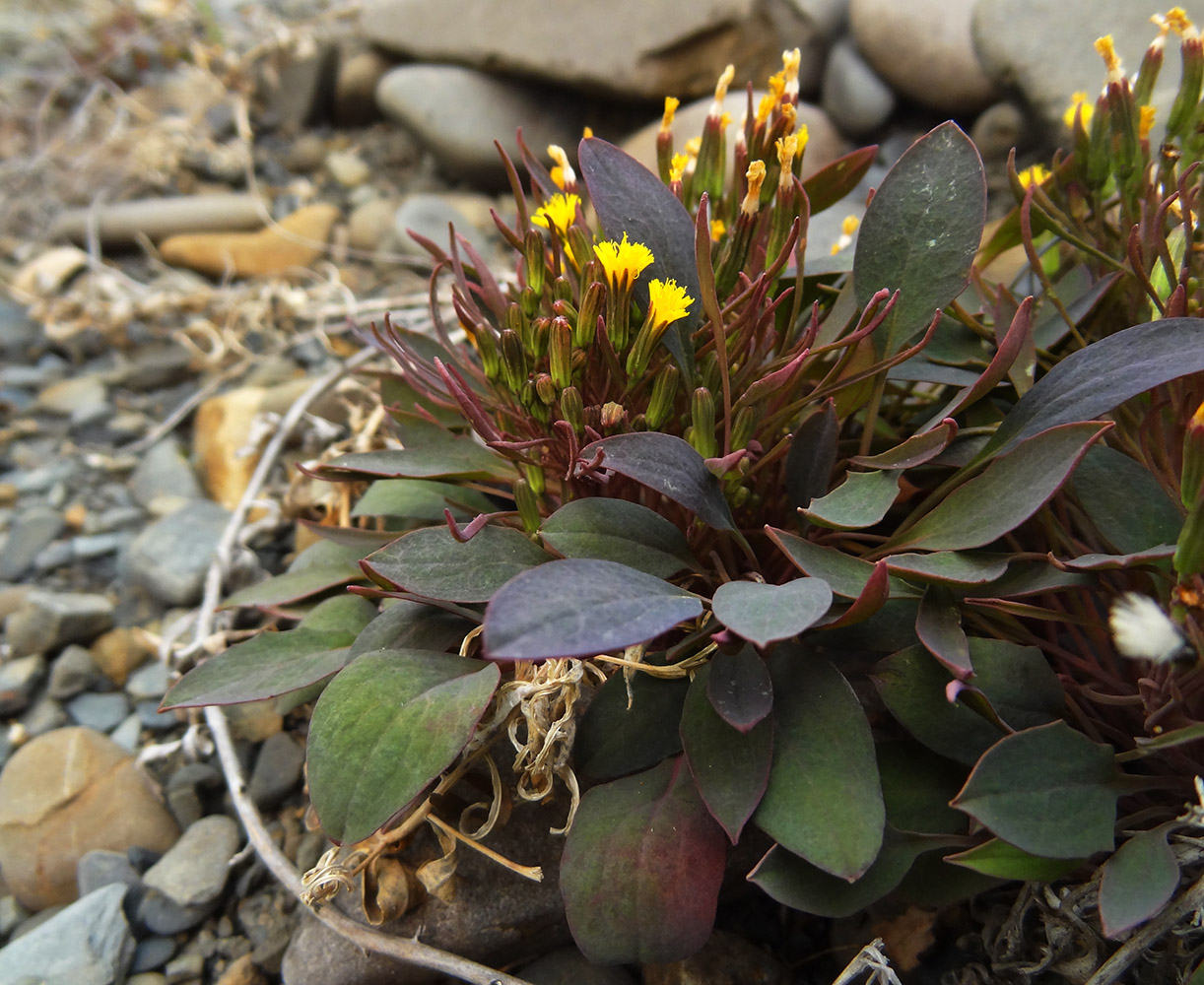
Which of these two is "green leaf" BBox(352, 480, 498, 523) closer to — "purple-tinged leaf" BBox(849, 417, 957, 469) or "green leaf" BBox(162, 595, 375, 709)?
"green leaf" BBox(162, 595, 375, 709)

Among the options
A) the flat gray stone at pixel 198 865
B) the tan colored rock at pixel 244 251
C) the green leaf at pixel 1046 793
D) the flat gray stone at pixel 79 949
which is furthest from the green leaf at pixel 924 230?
the tan colored rock at pixel 244 251

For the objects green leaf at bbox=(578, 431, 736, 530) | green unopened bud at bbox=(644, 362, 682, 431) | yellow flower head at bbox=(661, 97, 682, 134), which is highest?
yellow flower head at bbox=(661, 97, 682, 134)

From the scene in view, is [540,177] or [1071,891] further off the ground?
[540,177]

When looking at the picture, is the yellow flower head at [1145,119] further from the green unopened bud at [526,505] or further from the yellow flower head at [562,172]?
the green unopened bud at [526,505]

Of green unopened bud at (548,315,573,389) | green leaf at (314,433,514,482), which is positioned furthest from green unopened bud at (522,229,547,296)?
green leaf at (314,433,514,482)

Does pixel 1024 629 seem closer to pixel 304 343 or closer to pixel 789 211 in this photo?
pixel 789 211

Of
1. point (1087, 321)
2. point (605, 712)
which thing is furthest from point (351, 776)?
point (1087, 321)

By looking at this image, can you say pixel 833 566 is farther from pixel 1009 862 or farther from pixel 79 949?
pixel 79 949
